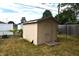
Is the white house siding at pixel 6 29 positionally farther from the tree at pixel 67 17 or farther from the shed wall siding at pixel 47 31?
the tree at pixel 67 17

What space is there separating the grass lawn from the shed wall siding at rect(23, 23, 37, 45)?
6 centimetres

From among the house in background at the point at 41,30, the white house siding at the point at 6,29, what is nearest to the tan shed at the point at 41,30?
the house in background at the point at 41,30

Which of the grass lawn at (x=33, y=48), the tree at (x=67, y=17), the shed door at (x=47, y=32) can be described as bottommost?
the grass lawn at (x=33, y=48)

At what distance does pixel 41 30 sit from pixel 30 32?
0.49 feet

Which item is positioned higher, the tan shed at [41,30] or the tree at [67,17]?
the tree at [67,17]

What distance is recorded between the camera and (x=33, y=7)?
2.31 m

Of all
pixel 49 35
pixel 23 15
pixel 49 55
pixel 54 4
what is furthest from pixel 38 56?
pixel 54 4

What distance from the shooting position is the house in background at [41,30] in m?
2.25

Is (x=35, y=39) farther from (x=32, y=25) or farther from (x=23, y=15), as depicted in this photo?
(x=23, y=15)

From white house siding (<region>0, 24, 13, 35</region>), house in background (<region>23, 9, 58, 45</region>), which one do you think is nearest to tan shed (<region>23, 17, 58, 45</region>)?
house in background (<region>23, 9, 58, 45</region>)

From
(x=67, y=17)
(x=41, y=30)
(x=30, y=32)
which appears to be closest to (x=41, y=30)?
(x=41, y=30)

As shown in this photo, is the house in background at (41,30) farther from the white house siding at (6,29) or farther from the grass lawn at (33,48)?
the white house siding at (6,29)

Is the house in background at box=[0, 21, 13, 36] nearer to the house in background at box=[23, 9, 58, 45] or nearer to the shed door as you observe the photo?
the house in background at box=[23, 9, 58, 45]

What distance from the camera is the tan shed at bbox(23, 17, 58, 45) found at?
2.25m
